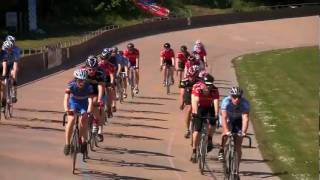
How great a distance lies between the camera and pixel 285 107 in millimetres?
23875

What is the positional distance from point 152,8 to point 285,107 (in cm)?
4395

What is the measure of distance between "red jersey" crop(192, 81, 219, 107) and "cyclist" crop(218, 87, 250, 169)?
1.40m

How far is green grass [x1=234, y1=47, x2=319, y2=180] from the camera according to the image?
50.0 ft

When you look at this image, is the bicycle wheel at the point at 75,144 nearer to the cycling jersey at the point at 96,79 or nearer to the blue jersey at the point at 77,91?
the blue jersey at the point at 77,91

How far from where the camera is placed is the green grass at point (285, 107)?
15234 mm

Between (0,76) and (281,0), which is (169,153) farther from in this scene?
(281,0)

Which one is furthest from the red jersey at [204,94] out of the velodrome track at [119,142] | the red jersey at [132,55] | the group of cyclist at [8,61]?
the red jersey at [132,55]

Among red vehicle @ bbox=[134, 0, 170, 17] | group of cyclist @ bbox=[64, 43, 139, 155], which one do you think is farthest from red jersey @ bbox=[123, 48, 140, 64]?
red vehicle @ bbox=[134, 0, 170, 17]

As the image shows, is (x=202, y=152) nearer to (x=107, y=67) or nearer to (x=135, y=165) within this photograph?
(x=135, y=165)

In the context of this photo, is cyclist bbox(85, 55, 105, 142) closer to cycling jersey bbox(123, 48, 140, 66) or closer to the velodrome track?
the velodrome track

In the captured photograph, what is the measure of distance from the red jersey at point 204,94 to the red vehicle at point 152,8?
5175 cm

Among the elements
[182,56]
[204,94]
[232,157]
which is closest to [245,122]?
[232,157]

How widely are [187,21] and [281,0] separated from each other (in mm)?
25459

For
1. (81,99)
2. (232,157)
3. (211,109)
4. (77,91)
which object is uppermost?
(77,91)
